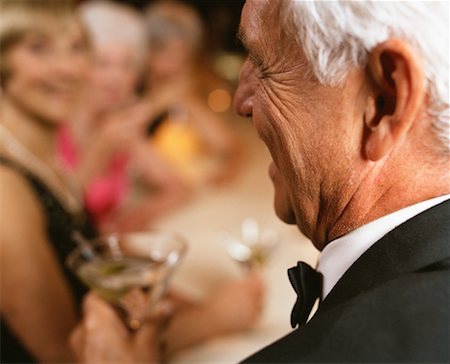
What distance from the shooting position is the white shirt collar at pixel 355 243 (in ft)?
1.96

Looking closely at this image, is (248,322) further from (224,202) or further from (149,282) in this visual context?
(224,202)

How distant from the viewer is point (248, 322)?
4.24ft

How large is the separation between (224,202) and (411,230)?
61.6 inches

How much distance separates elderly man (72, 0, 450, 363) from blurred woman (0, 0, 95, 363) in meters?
0.80

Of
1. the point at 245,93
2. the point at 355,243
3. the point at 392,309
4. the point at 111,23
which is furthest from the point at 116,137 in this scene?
the point at 392,309

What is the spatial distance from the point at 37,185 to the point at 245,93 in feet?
2.95

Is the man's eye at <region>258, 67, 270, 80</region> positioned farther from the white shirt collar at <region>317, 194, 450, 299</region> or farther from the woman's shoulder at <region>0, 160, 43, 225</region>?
the woman's shoulder at <region>0, 160, 43, 225</region>

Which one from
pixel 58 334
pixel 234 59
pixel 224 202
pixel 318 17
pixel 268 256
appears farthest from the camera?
pixel 234 59

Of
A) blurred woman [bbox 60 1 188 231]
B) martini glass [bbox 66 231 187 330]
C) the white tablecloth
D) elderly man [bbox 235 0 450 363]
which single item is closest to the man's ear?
elderly man [bbox 235 0 450 363]

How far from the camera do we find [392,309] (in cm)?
52

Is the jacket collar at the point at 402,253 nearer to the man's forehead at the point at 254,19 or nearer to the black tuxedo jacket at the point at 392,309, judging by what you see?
the black tuxedo jacket at the point at 392,309

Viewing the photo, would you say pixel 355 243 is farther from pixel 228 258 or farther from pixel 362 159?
pixel 228 258

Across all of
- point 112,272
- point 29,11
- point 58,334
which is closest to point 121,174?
point 29,11

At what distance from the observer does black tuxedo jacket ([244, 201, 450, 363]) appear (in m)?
0.49
